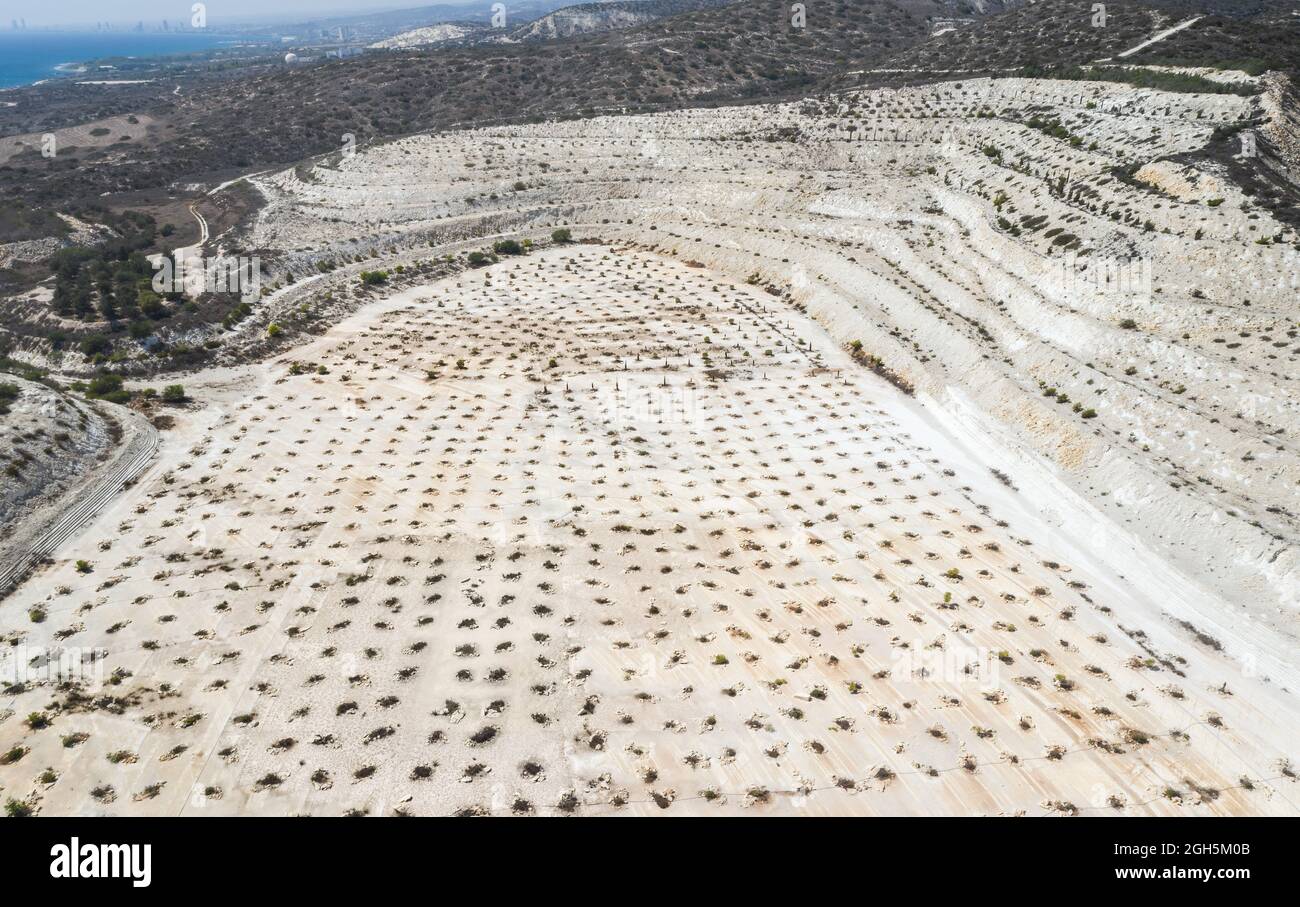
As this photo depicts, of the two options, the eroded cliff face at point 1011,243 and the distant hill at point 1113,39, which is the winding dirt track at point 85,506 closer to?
the eroded cliff face at point 1011,243

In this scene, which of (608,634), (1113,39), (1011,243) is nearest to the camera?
(608,634)

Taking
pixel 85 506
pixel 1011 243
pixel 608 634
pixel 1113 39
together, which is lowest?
pixel 608 634

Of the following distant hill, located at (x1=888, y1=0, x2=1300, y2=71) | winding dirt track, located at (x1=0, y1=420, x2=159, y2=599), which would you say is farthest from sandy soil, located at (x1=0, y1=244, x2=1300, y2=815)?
distant hill, located at (x1=888, y1=0, x2=1300, y2=71)

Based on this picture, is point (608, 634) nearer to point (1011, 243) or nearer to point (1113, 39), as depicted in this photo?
point (1011, 243)

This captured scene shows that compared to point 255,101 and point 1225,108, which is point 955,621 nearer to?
point 1225,108

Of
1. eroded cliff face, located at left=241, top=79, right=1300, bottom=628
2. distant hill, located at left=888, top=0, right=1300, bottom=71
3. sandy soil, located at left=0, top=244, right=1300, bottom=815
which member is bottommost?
sandy soil, located at left=0, top=244, right=1300, bottom=815

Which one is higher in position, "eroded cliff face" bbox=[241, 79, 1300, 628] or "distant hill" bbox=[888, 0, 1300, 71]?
"distant hill" bbox=[888, 0, 1300, 71]

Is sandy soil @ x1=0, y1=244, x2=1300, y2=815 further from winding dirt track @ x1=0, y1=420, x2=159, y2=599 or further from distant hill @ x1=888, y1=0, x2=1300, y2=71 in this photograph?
distant hill @ x1=888, y1=0, x2=1300, y2=71

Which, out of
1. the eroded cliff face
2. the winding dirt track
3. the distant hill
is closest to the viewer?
the winding dirt track

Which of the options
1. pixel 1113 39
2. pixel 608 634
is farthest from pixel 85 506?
pixel 1113 39
